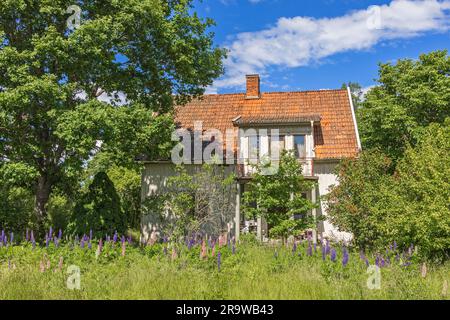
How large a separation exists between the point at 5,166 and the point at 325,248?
1001cm

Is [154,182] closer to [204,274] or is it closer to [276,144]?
[276,144]

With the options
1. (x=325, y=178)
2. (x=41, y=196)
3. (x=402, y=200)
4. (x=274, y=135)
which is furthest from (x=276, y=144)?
(x=41, y=196)

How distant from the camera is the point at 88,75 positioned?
14.2 m

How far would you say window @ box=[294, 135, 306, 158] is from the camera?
19094 millimetres

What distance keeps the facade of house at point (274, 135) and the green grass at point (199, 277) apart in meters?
8.63

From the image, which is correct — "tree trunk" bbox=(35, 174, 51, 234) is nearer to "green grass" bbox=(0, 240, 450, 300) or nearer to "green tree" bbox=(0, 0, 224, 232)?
"green tree" bbox=(0, 0, 224, 232)

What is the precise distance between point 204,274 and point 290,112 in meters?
15.0

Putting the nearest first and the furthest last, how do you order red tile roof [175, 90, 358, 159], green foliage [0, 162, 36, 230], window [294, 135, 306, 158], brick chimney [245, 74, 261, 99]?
green foliage [0, 162, 36, 230]
window [294, 135, 306, 158]
red tile roof [175, 90, 358, 159]
brick chimney [245, 74, 261, 99]

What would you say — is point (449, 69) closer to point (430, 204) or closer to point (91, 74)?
point (430, 204)

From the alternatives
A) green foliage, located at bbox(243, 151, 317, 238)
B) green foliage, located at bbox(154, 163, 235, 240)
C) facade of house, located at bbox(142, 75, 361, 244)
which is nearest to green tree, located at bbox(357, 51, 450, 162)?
facade of house, located at bbox(142, 75, 361, 244)

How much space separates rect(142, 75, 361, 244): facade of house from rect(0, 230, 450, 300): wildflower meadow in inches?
332
